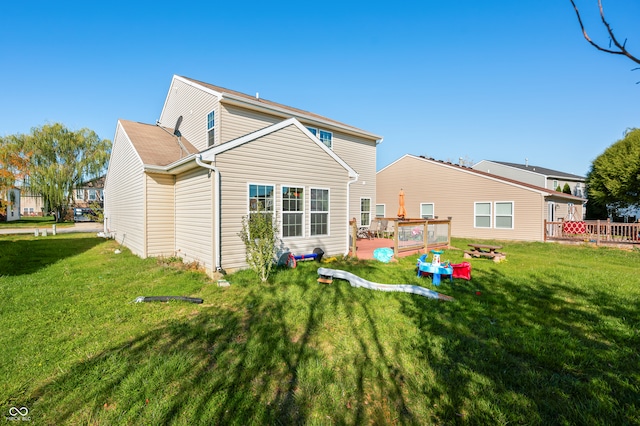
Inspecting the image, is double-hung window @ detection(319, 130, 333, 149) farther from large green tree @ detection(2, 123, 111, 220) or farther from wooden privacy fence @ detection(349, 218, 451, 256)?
large green tree @ detection(2, 123, 111, 220)

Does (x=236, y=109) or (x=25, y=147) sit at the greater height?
(x=25, y=147)

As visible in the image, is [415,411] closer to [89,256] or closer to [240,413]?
[240,413]

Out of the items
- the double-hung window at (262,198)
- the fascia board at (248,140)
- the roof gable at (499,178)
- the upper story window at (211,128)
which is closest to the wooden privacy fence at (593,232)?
the roof gable at (499,178)

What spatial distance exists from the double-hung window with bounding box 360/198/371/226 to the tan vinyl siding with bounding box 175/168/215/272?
9892 millimetres

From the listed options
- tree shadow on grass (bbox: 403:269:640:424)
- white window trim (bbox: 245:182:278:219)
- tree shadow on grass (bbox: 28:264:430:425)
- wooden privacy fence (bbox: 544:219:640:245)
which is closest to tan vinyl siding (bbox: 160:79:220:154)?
white window trim (bbox: 245:182:278:219)

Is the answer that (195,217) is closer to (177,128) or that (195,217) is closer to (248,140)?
(248,140)

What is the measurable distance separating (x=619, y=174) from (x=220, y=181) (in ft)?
90.8

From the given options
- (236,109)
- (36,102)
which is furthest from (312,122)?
(36,102)

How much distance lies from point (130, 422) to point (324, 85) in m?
17.5

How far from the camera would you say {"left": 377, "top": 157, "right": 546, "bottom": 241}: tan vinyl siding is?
54.2 feet

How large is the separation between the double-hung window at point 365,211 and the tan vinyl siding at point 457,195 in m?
5.08

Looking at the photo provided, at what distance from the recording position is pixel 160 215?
1015 centimetres

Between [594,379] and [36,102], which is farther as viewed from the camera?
[36,102]

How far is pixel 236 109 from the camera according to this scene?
11.4 metres
